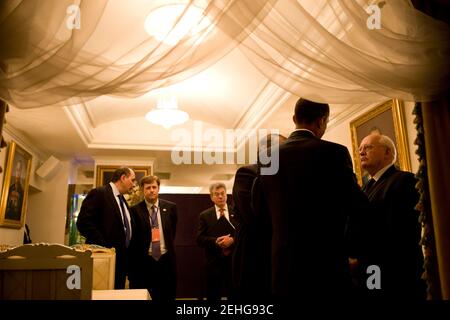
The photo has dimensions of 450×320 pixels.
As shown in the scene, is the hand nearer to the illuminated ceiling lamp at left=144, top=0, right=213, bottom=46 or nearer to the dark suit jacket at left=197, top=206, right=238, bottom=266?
the dark suit jacket at left=197, top=206, right=238, bottom=266

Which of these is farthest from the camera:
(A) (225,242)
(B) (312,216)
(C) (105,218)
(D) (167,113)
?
(D) (167,113)

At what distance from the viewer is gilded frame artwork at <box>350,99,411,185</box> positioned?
2.95 meters

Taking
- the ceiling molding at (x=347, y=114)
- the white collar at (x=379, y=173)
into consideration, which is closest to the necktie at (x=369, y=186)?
the white collar at (x=379, y=173)

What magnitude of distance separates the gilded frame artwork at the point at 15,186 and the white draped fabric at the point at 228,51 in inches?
139

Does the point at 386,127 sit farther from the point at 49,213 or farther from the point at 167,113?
the point at 49,213

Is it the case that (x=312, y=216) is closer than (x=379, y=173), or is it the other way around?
(x=312, y=216)

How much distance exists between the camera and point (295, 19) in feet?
5.57

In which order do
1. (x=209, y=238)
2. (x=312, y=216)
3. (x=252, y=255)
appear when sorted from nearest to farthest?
(x=312, y=216)
(x=252, y=255)
(x=209, y=238)

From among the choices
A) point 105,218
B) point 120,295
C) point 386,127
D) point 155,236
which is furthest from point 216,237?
point 120,295

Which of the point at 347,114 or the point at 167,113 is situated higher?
the point at 167,113

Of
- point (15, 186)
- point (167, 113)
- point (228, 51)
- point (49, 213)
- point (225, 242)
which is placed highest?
point (167, 113)

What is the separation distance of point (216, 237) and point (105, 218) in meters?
1.24

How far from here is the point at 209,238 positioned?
157 inches

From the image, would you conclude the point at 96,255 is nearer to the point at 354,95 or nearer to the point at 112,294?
the point at 112,294
